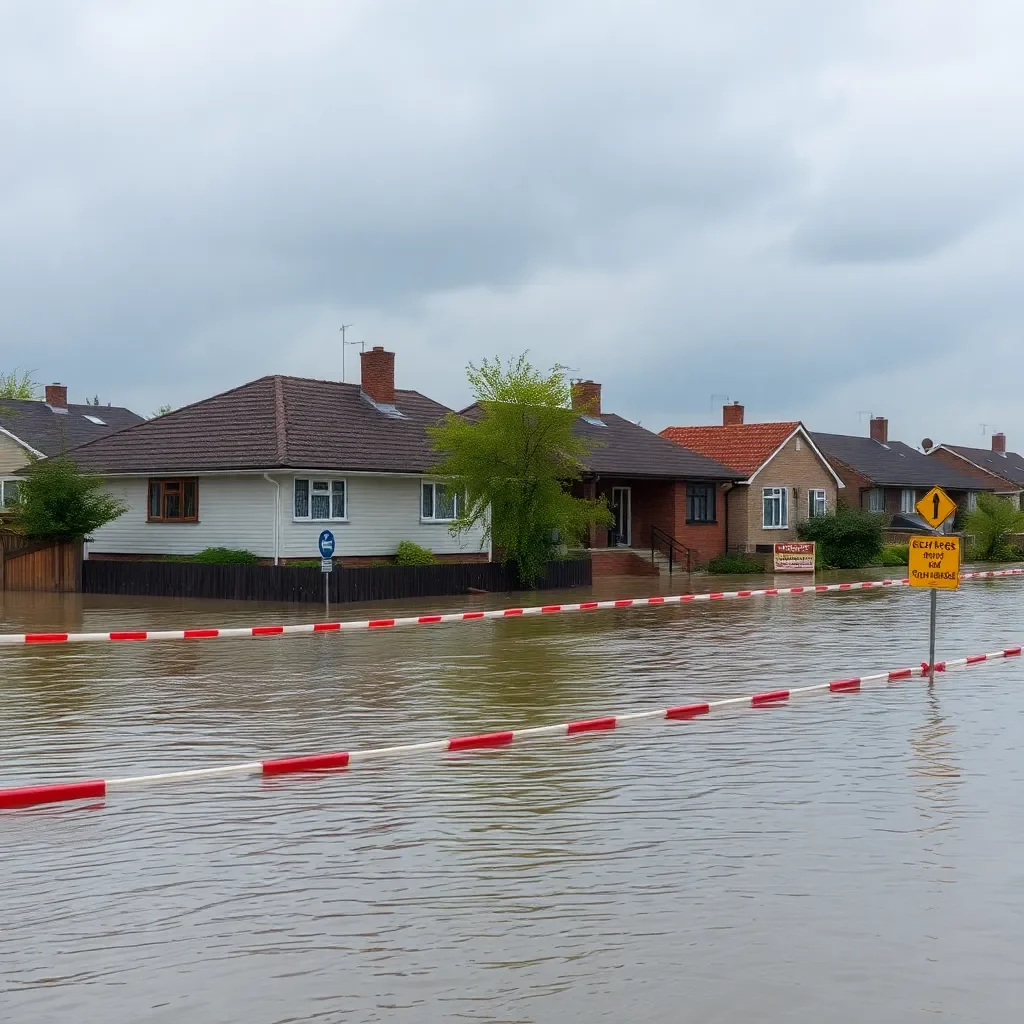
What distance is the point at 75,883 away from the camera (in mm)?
7984

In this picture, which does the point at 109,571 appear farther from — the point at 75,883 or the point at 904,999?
the point at 904,999

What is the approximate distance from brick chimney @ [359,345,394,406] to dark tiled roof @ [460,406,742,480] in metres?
4.22

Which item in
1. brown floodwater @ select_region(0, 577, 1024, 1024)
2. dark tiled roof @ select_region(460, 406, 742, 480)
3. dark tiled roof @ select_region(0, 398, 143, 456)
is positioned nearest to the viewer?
brown floodwater @ select_region(0, 577, 1024, 1024)

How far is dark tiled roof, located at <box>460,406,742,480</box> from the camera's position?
46500 millimetres

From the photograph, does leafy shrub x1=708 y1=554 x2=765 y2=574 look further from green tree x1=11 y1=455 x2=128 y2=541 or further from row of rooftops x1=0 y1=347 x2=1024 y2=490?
green tree x1=11 y1=455 x2=128 y2=541

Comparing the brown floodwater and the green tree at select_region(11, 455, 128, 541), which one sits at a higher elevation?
the green tree at select_region(11, 455, 128, 541)

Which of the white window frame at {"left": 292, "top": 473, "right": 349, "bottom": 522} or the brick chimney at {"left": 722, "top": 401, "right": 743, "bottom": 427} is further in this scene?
the brick chimney at {"left": 722, "top": 401, "right": 743, "bottom": 427}

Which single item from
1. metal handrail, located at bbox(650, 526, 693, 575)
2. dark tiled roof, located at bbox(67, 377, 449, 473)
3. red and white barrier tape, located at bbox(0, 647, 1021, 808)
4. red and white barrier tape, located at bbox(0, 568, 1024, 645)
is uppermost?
dark tiled roof, located at bbox(67, 377, 449, 473)

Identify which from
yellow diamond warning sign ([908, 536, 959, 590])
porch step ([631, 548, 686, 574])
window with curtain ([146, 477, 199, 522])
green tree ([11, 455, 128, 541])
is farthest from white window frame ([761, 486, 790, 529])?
yellow diamond warning sign ([908, 536, 959, 590])

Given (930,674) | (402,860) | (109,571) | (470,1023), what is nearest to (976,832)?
(402,860)

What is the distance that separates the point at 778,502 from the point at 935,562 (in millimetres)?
37273

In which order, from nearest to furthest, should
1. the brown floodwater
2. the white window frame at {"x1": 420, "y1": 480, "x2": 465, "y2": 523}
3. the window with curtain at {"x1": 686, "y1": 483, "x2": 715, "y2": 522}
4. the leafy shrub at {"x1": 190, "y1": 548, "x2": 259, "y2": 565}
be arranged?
the brown floodwater
the leafy shrub at {"x1": 190, "y1": 548, "x2": 259, "y2": 565}
the white window frame at {"x1": 420, "y1": 480, "x2": 465, "y2": 523}
the window with curtain at {"x1": 686, "y1": 483, "x2": 715, "y2": 522}

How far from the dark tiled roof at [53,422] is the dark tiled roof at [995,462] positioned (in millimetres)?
52722

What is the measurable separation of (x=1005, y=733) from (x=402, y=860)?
726cm
